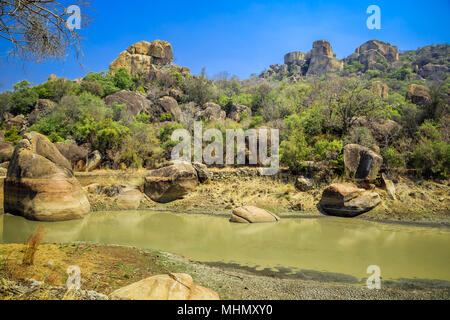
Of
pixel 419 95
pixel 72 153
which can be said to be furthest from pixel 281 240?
pixel 419 95

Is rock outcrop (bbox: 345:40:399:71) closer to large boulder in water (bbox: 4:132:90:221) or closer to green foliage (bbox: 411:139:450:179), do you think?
green foliage (bbox: 411:139:450:179)

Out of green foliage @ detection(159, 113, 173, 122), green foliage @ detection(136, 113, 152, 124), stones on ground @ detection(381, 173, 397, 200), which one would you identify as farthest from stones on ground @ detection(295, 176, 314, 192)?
green foliage @ detection(136, 113, 152, 124)

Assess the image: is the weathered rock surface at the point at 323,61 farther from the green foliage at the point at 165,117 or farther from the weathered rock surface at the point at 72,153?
the weathered rock surface at the point at 72,153

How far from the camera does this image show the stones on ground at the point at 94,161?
2050 centimetres

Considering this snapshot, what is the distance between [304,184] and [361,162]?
3.62m

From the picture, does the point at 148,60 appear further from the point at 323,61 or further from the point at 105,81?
the point at 323,61

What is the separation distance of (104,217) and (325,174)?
13366mm

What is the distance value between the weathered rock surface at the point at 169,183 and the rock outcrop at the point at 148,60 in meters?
27.8

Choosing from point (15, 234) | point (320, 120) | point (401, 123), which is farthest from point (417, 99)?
point (15, 234)

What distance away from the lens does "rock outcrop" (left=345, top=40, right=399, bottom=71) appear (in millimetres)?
63156

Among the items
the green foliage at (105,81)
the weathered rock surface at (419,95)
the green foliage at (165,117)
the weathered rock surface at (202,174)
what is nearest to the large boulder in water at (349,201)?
the weathered rock surface at (202,174)

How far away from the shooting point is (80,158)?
19.9 metres
